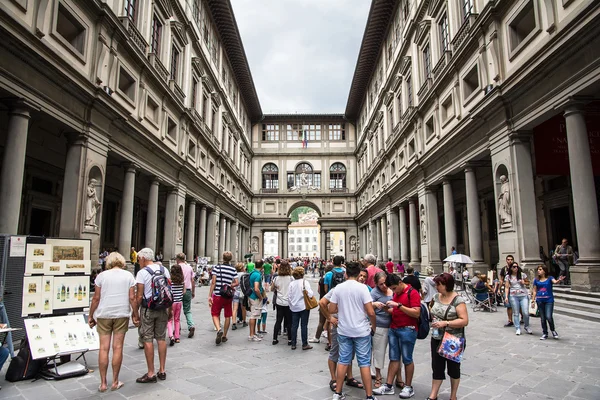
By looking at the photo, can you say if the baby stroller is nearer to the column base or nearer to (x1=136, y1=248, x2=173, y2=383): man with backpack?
the column base

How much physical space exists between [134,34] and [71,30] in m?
3.57

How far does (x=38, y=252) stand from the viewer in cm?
682

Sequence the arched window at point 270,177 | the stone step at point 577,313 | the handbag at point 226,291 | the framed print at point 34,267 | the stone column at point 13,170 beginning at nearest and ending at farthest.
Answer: the framed print at point 34,267, the handbag at point 226,291, the stone step at point 577,313, the stone column at point 13,170, the arched window at point 270,177

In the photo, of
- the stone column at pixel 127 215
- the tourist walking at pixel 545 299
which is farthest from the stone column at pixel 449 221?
the stone column at pixel 127 215

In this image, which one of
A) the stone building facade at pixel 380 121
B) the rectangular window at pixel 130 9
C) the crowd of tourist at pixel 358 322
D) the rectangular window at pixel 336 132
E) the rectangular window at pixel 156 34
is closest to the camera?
the crowd of tourist at pixel 358 322

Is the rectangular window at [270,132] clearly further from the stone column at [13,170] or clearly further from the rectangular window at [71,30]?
the stone column at [13,170]

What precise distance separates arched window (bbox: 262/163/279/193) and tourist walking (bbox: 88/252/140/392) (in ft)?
134

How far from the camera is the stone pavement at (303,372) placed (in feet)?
15.4

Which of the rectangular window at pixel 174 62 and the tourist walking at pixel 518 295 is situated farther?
the rectangular window at pixel 174 62

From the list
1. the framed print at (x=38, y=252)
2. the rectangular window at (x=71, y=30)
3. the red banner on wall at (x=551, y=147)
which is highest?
the rectangular window at (x=71, y=30)

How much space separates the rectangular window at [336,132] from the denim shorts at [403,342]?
42.8 meters

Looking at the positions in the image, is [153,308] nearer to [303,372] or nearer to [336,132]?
[303,372]

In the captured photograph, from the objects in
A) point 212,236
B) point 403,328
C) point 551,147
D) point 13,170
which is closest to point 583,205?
point 551,147

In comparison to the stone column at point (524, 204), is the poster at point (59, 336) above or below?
below
